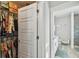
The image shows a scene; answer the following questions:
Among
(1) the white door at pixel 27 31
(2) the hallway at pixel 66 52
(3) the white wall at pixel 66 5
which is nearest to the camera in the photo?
(1) the white door at pixel 27 31

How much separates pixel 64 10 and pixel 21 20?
183 centimetres

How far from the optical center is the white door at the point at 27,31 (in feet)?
11.3

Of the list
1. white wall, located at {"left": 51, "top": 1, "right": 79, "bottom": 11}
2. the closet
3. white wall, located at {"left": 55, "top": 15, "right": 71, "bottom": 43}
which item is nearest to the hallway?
white wall, located at {"left": 55, "top": 15, "right": 71, "bottom": 43}

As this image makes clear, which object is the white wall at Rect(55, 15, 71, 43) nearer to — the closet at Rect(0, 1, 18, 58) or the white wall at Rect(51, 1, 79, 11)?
the white wall at Rect(51, 1, 79, 11)

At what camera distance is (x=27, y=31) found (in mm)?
3676

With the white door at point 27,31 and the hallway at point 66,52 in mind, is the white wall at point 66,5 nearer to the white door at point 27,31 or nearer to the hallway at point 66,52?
the white door at point 27,31

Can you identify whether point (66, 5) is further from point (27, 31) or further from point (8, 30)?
point (8, 30)

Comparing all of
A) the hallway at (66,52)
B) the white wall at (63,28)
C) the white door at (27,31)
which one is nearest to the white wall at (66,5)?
the white wall at (63,28)

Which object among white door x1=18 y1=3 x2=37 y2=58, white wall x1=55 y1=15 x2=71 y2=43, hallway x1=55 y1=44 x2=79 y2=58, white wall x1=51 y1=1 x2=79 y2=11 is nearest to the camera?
white door x1=18 y1=3 x2=37 y2=58

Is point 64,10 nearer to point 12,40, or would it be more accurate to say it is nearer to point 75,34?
point 75,34

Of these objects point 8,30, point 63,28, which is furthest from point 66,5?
point 8,30

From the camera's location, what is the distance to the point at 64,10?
4.83m

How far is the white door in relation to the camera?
136 inches

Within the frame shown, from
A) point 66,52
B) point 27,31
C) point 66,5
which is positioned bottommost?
point 66,52
